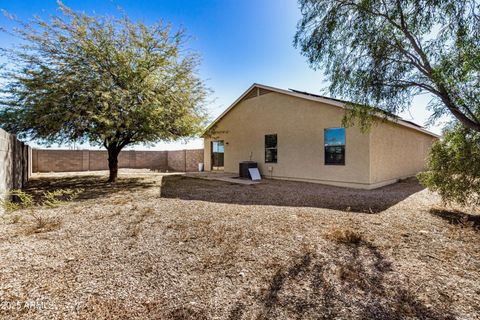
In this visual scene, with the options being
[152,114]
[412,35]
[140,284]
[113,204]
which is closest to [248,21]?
[152,114]

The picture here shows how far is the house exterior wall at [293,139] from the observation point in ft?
30.9

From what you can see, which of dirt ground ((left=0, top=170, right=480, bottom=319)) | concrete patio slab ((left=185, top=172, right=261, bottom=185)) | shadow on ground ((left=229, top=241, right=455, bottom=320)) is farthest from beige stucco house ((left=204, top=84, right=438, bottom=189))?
shadow on ground ((left=229, top=241, right=455, bottom=320))

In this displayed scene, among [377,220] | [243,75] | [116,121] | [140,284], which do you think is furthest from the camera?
[243,75]

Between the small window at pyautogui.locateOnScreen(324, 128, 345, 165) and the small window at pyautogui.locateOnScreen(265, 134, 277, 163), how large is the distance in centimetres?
276

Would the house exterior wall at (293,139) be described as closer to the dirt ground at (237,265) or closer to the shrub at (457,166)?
the shrub at (457,166)

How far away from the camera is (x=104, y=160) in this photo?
19.5 metres

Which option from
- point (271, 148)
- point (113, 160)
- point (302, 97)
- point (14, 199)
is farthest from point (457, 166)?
point (113, 160)

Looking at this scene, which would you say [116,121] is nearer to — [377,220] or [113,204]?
[113,204]

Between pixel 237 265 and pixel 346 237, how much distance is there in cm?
198

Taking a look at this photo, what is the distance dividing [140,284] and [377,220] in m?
4.74

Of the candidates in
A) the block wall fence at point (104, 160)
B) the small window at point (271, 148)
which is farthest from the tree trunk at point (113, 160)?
the block wall fence at point (104, 160)

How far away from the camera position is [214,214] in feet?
17.4

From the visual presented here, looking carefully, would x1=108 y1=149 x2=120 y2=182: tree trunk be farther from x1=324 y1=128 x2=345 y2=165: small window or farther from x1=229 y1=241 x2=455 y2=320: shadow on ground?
x1=229 y1=241 x2=455 y2=320: shadow on ground

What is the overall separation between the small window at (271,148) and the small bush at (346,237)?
8213mm
